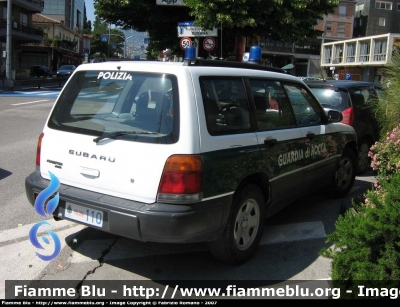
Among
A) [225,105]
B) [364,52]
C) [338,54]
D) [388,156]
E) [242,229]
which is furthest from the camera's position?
[338,54]

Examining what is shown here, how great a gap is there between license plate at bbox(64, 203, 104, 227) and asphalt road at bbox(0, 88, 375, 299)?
49 cm

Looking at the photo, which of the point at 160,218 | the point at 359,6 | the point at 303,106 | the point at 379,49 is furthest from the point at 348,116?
the point at 359,6

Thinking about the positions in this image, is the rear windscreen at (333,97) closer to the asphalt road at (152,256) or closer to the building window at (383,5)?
the asphalt road at (152,256)

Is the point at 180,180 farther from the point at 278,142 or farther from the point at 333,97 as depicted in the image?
the point at 333,97

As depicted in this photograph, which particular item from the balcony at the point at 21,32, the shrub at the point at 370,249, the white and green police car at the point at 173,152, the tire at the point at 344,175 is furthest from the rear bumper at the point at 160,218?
the balcony at the point at 21,32

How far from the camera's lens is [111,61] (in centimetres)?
404

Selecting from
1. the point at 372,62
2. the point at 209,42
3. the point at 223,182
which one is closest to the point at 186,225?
the point at 223,182

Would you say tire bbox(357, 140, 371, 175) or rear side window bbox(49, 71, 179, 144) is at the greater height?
rear side window bbox(49, 71, 179, 144)

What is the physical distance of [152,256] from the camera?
4078 mm

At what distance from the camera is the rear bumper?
10.5ft

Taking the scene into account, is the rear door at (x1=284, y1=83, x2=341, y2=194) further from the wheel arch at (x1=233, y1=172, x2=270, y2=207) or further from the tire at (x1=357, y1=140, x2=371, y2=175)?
the tire at (x1=357, y1=140, x2=371, y2=175)

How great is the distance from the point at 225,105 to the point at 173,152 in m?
0.75

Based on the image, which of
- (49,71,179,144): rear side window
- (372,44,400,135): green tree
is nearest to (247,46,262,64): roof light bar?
(372,44,400,135): green tree

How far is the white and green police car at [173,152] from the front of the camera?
327 centimetres
